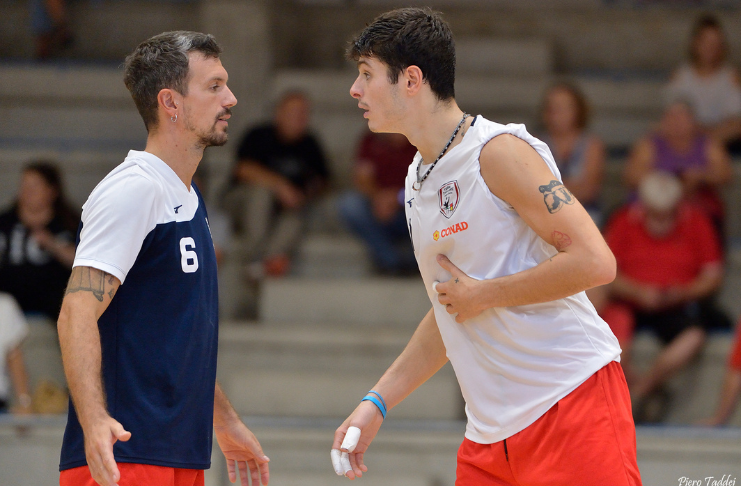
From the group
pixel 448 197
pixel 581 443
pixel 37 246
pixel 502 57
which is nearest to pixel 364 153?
pixel 502 57

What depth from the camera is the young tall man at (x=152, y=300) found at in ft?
7.06

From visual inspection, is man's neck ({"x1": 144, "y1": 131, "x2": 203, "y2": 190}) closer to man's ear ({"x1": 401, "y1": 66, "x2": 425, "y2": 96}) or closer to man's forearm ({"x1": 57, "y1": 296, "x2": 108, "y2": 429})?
man's forearm ({"x1": 57, "y1": 296, "x2": 108, "y2": 429})

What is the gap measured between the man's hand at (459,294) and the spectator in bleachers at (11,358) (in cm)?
369

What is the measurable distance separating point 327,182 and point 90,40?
3181mm

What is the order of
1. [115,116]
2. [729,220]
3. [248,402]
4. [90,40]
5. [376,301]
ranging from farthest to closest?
[90,40] → [115,116] → [729,220] → [376,301] → [248,402]

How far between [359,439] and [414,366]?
0.29 metres

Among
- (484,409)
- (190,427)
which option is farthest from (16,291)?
(484,409)

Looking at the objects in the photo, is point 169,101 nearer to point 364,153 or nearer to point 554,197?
point 554,197

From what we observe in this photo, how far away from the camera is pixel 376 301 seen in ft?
20.4

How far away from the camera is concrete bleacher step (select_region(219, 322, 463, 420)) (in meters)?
5.60

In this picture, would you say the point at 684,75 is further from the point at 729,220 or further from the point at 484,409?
the point at 484,409

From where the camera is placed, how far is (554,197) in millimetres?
2258

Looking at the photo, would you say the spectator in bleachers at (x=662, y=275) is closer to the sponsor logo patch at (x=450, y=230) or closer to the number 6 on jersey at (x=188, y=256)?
the sponsor logo patch at (x=450, y=230)

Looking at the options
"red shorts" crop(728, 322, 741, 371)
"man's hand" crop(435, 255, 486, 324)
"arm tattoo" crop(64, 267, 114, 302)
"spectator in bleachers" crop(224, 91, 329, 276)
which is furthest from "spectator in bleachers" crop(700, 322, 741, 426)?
"arm tattoo" crop(64, 267, 114, 302)
